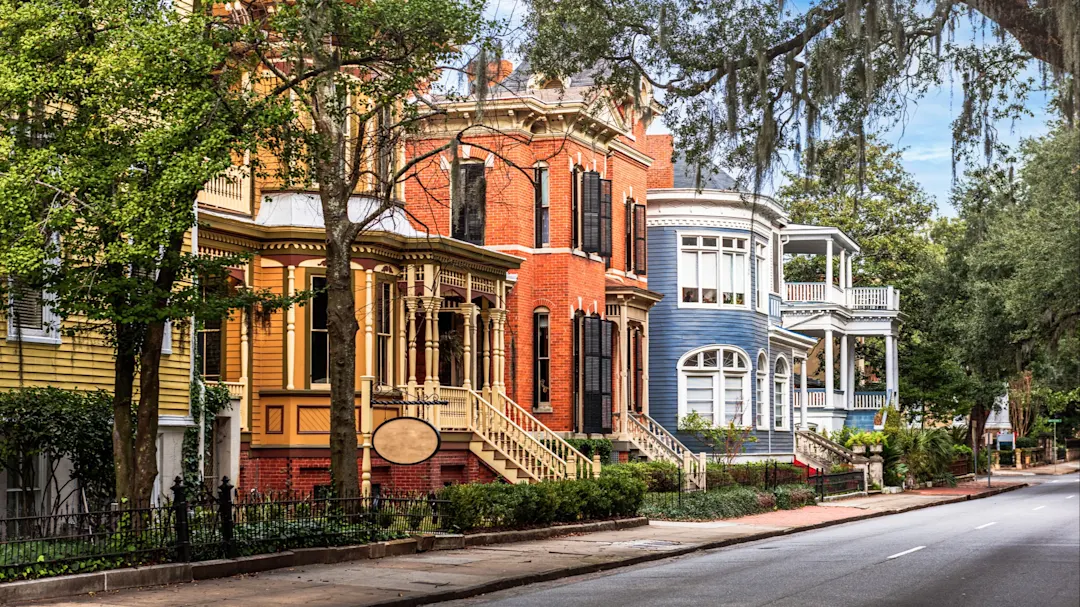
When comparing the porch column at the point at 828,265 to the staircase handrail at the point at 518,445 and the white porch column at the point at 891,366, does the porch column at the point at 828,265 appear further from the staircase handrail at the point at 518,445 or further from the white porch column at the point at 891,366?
the staircase handrail at the point at 518,445

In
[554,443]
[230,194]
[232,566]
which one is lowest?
[232,566]

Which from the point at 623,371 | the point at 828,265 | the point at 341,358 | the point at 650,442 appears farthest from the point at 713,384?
the point at 341,358

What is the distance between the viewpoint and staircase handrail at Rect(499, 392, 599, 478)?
29391 millimetres

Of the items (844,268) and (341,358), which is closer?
(341,358)

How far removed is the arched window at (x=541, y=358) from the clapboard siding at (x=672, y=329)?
7.29 metres

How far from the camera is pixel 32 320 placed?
18797mm

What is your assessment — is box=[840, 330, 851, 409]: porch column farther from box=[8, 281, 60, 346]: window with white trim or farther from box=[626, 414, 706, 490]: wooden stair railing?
box=[8, 281, 60, 346]: window with white trim

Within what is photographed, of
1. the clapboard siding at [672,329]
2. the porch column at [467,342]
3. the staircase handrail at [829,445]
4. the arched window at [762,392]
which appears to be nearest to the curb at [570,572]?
the porch column at [467,342]

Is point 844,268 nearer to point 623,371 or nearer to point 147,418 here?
point 623,371

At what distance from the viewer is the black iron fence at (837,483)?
40406mm

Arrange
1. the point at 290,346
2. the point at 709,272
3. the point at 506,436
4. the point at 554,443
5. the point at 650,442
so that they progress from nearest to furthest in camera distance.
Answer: the point at 290,346, the point at 506,436, the point at 554,443, the point at 650,442, the point at 709,272

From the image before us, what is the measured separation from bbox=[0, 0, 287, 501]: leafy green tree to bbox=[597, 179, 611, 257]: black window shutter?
66.8 feet

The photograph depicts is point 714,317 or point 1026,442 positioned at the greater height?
point 714,317

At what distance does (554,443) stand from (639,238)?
30.1 feet
